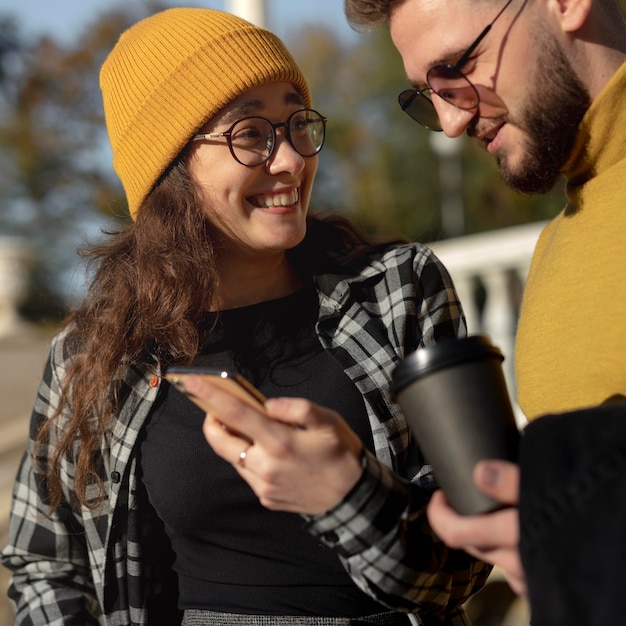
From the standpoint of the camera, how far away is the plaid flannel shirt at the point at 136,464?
2.49 meters

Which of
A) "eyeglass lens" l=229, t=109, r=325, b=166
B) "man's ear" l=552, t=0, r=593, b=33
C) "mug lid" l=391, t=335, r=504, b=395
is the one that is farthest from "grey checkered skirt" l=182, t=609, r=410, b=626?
"man's ear" l=552, t=0, r=593, b=33

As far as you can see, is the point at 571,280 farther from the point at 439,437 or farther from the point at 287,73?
the point at 287,73

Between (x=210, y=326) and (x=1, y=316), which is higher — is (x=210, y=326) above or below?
above

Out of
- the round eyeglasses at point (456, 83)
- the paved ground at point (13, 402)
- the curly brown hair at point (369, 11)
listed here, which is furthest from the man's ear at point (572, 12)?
the paved ground at point (13, 402)

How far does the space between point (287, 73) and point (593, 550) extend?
6.10 feet

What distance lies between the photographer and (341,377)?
254 centimetres

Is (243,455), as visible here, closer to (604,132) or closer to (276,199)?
(604,132)

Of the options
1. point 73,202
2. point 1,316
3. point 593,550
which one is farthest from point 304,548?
point 73,202

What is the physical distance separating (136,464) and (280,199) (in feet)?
2.86

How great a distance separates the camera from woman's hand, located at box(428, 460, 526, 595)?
152cm

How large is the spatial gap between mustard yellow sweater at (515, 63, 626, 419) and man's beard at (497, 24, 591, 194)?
34mm

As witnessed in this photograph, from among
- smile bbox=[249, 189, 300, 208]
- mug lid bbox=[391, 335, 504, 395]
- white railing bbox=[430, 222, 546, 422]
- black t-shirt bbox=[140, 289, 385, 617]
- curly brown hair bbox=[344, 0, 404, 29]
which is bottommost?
white railing bbox=[430, 222, 546, 422]

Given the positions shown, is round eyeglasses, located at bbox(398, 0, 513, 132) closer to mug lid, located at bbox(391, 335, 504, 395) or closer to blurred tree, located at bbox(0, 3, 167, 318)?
mug lid, located at bbox(391, 335, 504, 395)

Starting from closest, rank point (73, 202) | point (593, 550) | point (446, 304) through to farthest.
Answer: point (593, 550) < point (446, 304) < point (73, 202)
